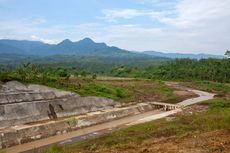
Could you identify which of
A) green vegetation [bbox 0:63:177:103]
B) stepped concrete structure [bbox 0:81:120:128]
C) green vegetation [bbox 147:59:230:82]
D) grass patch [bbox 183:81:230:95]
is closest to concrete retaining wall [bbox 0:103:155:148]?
stepped concrete structure [bbox 0:81:120:128]

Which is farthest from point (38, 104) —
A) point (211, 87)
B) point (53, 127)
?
point (211, 87)

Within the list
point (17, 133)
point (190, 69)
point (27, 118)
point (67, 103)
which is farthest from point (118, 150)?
point (190, 69)

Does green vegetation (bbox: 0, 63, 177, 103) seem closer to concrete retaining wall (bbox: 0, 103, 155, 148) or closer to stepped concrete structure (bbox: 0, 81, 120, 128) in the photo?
stepped concrete structure (bbox: 0, 81, 120, 128)

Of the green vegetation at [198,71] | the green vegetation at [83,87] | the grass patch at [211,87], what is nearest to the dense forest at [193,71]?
the green vegetation at [198,71]

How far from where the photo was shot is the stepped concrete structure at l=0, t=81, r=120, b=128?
27.9 meters

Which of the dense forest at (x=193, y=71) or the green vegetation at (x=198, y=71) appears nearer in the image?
the green vegetation at (x=198, y=71)

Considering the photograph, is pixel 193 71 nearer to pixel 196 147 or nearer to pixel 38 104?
pixel 38 104

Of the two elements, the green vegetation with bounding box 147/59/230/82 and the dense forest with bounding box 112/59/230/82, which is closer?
the green vegetation with bounding box 147/59/230/82

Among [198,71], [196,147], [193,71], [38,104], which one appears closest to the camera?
[196,147]

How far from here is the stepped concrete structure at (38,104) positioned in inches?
1098

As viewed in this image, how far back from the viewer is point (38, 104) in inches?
1206

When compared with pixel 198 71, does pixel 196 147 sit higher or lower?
lower

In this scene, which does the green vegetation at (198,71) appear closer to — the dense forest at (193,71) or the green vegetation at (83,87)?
the dense forest at (193,71)

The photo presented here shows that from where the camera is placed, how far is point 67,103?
33531mm
